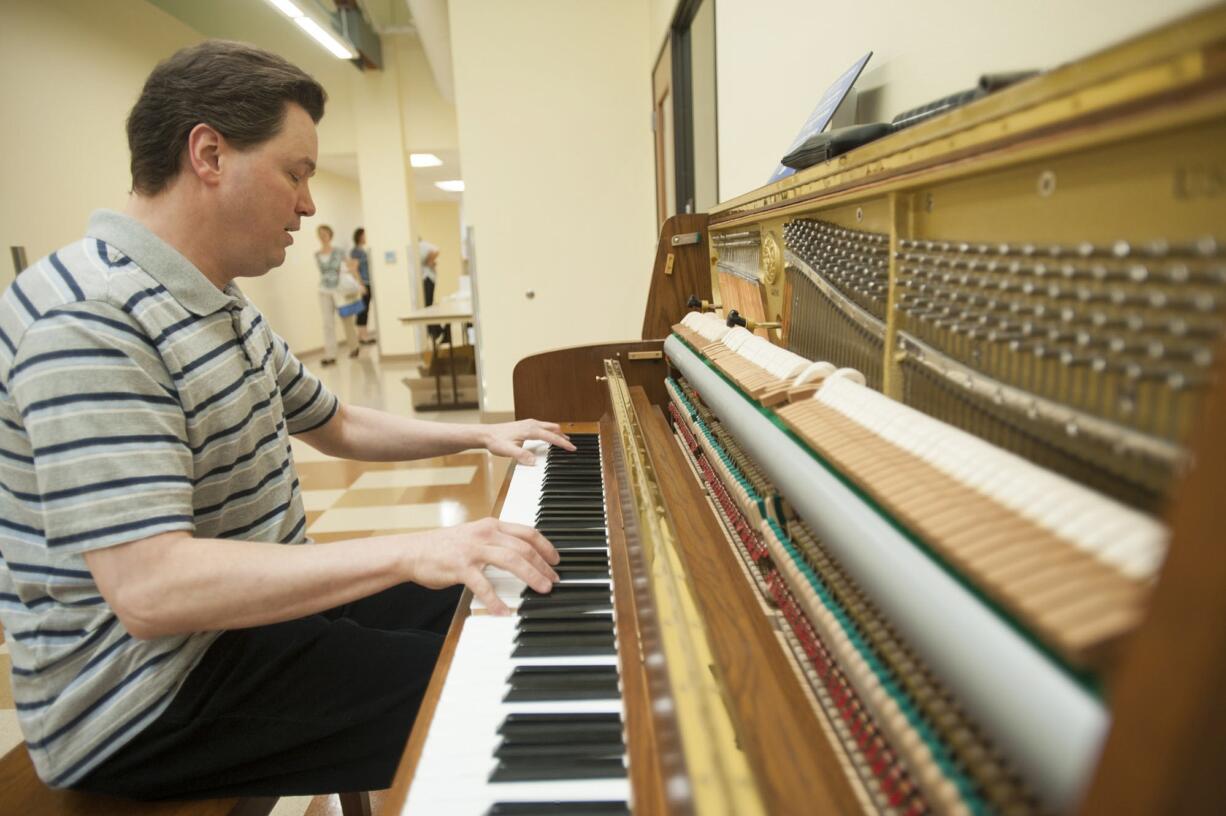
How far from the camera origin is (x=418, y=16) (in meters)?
7.11

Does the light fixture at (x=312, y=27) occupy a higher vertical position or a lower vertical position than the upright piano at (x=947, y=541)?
higher

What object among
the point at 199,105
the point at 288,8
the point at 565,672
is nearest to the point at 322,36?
the point at 288,8

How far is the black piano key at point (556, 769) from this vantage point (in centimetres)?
85

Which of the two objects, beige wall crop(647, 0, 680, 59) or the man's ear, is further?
beige wall crop(647, 0, 680, 59)

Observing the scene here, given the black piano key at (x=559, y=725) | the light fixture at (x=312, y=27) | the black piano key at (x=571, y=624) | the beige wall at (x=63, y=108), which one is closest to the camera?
the black piano key at (x=559, y=725)

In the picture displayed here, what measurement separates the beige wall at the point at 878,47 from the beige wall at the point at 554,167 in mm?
2818

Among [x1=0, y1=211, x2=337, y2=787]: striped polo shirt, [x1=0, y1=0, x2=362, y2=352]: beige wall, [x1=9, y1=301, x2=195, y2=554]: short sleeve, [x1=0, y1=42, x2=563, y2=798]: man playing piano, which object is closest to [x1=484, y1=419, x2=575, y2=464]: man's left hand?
[x1=0, y1=42, x2=563, y2=798]: man playing piano

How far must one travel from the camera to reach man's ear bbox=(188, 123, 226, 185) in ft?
4.56

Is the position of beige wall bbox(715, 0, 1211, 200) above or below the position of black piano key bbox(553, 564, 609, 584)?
above

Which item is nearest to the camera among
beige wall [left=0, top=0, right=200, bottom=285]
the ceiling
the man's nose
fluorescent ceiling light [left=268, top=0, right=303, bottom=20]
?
the man's nose

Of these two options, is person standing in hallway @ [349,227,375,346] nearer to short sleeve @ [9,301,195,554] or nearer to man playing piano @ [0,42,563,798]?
man playing piano @ [0,42,563,798]

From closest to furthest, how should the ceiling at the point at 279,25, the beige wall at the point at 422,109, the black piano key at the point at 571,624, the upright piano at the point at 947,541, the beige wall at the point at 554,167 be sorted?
the upright piano at the point at 947,541
the black piano key at the point at 571,624
the beige wall at the point at 554,167
the ceiling at the point at 279,25
the beige wall at the point at 422,109

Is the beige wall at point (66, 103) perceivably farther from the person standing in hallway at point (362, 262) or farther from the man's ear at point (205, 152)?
the man's ear at point (205, 152)

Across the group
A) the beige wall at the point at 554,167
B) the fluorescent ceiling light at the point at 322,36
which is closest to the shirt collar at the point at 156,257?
the beige wall at the point at 554,167
